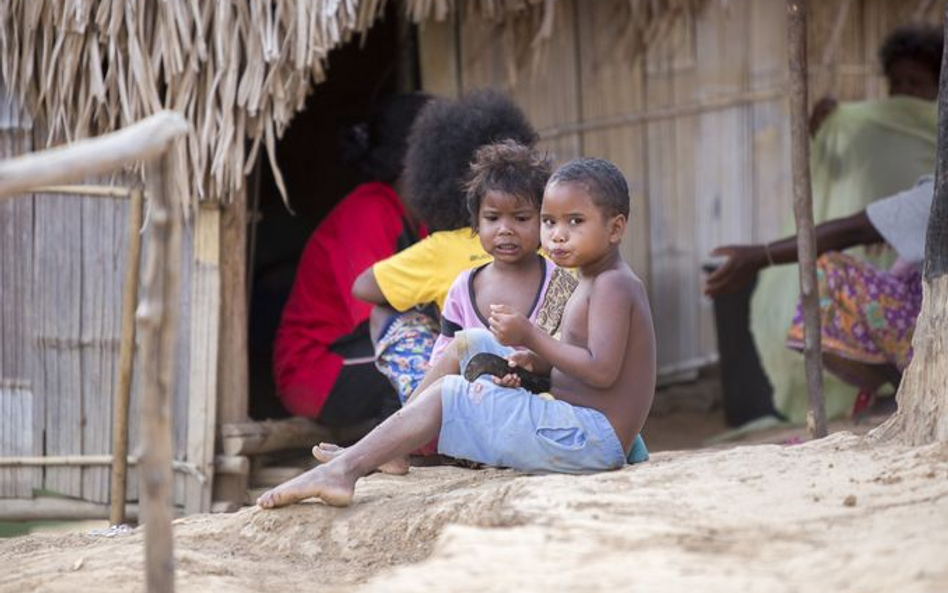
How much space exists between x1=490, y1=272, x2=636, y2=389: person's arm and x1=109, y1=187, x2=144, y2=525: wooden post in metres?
2.05

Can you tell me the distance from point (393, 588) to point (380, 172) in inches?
137

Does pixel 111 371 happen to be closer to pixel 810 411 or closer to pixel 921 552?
pixel 810 411

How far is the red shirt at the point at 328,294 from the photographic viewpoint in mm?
5855

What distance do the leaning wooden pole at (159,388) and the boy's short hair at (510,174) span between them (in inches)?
64.0

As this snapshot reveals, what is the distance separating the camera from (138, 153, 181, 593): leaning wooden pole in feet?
9.53

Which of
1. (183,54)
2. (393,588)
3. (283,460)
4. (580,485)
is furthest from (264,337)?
(393,588)

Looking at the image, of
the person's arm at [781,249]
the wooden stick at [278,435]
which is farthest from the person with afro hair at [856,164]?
the wooden stick at [278,435]

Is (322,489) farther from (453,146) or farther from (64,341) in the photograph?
(64,341)

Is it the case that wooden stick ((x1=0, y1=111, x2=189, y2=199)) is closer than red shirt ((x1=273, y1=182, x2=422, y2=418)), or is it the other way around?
wooden stick ((x1=0, y1=111, x2=189, y2=199))

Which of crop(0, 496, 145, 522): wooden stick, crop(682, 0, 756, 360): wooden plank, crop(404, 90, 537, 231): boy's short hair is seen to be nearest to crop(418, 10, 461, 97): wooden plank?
crop(404, 90, 537, 231): boy's short hair

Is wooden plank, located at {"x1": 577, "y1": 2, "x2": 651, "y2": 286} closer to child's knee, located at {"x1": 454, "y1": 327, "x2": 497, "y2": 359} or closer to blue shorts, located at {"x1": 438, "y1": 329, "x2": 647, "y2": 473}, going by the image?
child's knee, located at {"x1": 454, "y1": 327, "x2": 497, "y2": 359}

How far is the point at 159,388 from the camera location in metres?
2.94

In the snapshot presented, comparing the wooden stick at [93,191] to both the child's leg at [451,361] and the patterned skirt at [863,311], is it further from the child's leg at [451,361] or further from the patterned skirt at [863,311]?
the patterned skirt at [863,311]

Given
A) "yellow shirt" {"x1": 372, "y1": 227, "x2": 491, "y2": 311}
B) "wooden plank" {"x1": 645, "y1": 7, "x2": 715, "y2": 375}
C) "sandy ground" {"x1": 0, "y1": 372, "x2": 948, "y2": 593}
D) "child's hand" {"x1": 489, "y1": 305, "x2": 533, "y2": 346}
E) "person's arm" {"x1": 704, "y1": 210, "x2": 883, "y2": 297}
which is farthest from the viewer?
"wooden plank" {"x1": 645, "y1": 7, "x2": 715, "y2": 375}
